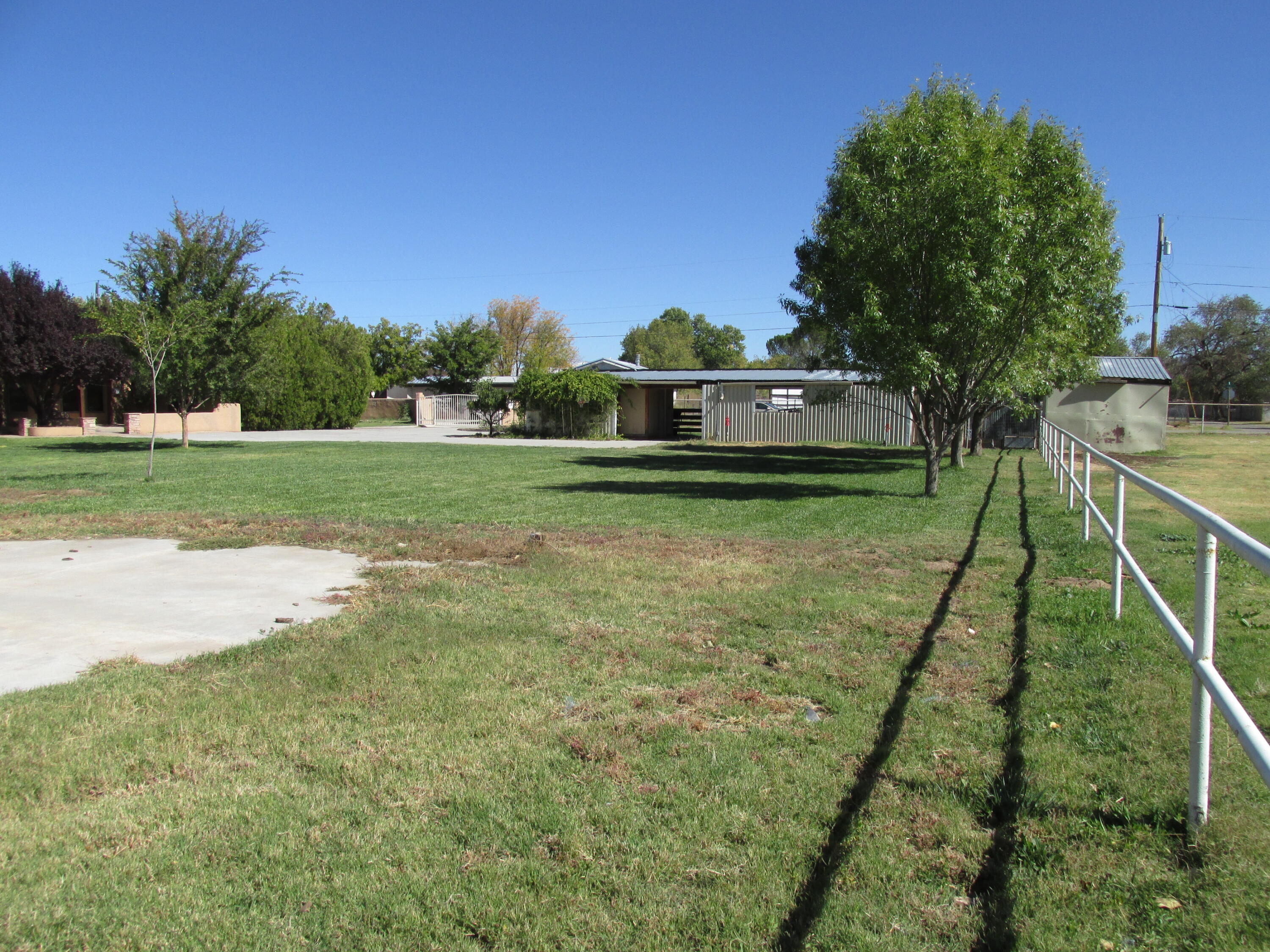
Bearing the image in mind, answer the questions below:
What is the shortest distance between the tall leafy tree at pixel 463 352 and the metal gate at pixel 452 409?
1.35m

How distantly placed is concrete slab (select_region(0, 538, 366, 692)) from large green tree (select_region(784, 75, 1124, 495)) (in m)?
10.1

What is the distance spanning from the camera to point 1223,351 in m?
71.9

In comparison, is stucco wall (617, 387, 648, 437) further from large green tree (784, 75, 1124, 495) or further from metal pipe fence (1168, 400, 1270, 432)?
metal pipe fence (1168, 400, 1270, 432)

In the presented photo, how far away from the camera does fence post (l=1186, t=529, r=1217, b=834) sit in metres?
3.20

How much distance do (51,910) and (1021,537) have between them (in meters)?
10.3

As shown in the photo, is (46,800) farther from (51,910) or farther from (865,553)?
(865,553)

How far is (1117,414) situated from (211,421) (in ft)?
126

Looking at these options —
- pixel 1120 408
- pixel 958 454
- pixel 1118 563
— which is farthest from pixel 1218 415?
pixel 1118 563

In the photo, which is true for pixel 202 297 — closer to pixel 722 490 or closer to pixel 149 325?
pixel 149 325

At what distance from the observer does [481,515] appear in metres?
12.7

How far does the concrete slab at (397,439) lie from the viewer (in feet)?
108

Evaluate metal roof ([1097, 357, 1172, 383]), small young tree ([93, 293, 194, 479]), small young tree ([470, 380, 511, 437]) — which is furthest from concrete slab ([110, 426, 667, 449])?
metal roof ([1097, 357, 1172, 383])

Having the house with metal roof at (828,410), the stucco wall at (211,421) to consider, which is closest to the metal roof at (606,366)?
the house with metal roof at (828,410)

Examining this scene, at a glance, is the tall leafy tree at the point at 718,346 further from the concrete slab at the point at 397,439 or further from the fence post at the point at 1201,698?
the fence post at the point at 1201,698
